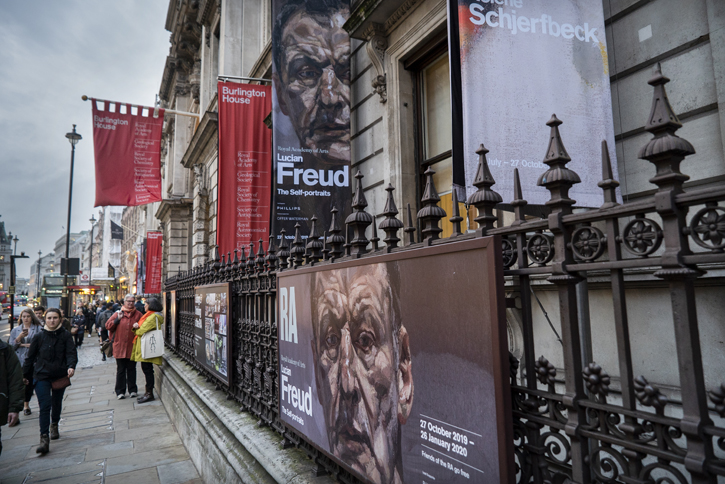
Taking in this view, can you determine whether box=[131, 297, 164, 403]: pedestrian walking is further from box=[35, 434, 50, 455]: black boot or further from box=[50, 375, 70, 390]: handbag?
box=[35, 434, 50, 455]: black boot

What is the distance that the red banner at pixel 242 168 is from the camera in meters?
10.2

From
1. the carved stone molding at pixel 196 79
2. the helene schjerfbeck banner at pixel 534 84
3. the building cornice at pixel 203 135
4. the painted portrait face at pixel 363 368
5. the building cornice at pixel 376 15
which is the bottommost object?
the painted portrait face at pixel 363 368

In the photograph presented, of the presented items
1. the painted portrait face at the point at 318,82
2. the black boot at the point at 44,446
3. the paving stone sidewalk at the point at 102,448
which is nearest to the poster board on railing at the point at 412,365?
the paving stone sidewalk at the point at 102,448

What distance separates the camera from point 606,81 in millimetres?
3836

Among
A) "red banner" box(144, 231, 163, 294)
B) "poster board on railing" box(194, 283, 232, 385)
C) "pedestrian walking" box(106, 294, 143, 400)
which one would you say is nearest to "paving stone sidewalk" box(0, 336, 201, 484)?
"pedestrian walking" box(106, 294, 143, 400)

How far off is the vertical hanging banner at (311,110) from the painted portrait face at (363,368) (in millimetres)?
4315

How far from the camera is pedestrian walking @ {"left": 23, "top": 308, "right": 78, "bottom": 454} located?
22.4ft

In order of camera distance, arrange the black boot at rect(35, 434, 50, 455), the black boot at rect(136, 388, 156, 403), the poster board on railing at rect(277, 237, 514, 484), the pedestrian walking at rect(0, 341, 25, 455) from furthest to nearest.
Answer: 1. the black boot at rect(136, 388, 156, 403)
2. the black boot at rect(35, 434, 50, 455)
3. the pedestrian walking at rect(0, 341, 25, 455)
4. the poster board on railing at rect(277, 237, 514, 484)

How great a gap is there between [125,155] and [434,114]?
33.9ft

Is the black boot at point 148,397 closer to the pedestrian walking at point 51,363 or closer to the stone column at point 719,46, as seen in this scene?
the pedestrian walking at point 51,363

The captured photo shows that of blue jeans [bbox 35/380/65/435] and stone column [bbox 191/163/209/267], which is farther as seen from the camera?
stone column [bbox 191/163/209/267]

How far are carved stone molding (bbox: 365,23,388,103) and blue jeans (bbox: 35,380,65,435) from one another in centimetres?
710

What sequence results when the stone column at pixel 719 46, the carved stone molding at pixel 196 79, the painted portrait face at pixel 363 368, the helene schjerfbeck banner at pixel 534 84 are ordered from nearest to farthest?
1. the painted portrait face at pixel 363 368
2. the stone column at pixel 719 46
3. the helene schjerfbeck banner at pixel 534 84
4. the carved stone molding at pixel 196 79

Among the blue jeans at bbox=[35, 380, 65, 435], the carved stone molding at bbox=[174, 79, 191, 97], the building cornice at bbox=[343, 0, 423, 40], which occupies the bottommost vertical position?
the blue jeans at bbox=[35, 380, 65, 435]
